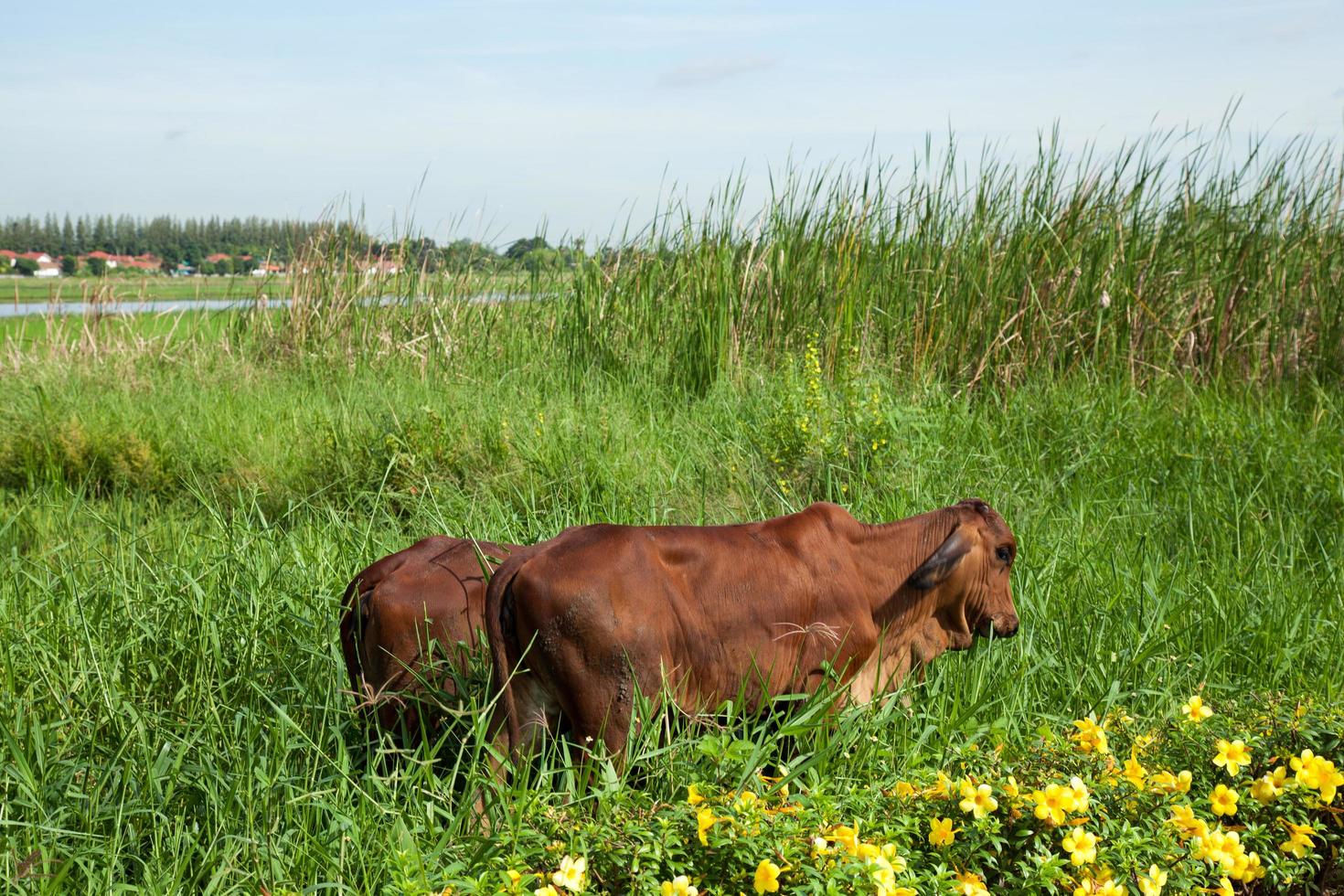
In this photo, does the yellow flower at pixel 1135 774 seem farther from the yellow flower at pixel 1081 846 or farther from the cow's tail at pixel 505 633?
the cow's tail at pixel 505 633

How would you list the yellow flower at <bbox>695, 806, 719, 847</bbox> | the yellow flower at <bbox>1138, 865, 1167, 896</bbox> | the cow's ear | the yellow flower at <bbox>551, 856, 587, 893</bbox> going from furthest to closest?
the cow's ear, the yellow flower at <bbox>1138, 865, 1167, 896</bbox>, the yellow flower at <bbox>695, 806, 719, 847</bbox>, the yellow flower at <bbox>551, 856, 587, 893</bbox>

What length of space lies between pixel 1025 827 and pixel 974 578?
63 cm

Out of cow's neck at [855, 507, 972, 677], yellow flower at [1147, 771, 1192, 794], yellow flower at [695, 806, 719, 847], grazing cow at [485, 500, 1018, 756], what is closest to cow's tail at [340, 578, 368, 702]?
grazing cow at [485, 500, 1018, 756]

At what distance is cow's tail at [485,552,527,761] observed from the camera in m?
2.25

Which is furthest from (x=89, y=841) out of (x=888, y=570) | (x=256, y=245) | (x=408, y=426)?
(x=256, y=245)

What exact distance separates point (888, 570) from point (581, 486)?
200 centimetres

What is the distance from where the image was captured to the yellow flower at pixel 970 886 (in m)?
2.10

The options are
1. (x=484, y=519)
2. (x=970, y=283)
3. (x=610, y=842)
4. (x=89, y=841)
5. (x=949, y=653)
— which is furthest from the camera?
(x=970, y=283)

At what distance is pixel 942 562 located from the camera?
2.62 meters

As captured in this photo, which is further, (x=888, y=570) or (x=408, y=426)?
(x=408, y=426)

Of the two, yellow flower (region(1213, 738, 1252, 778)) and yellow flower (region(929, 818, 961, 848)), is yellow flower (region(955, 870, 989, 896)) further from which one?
yellow flower (region(1213, 738, 1252, 778))

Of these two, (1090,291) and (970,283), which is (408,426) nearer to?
(970,283)

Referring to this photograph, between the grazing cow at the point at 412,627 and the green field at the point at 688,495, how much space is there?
0.13 meters

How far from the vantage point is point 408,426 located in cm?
548
